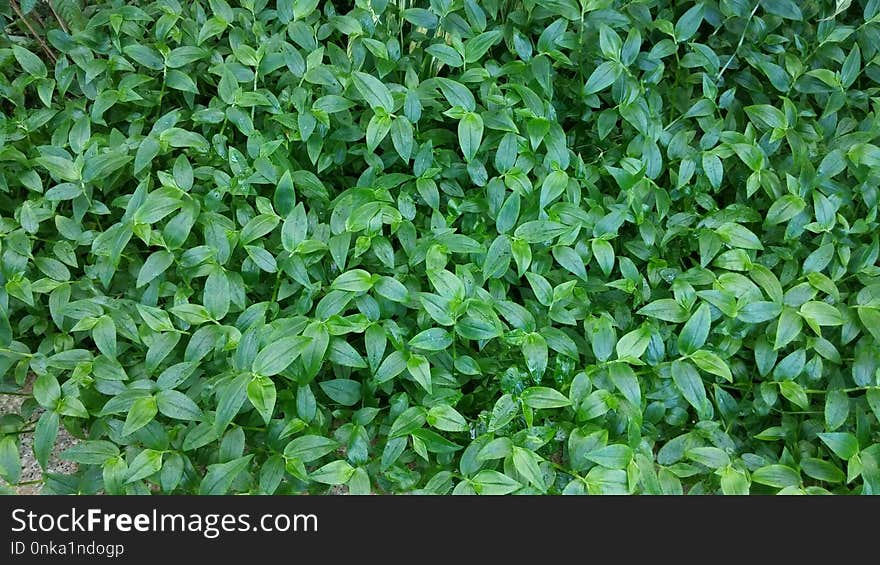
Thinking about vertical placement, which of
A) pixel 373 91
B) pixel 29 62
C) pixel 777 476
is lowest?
pixel 777 476

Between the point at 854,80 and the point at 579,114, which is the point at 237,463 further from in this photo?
the point at 854,80

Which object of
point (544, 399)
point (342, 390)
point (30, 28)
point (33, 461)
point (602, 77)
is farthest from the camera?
point (30, 28)

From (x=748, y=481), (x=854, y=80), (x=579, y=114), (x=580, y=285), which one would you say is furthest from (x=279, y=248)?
(x=854, y=80)

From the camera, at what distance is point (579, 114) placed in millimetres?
2543

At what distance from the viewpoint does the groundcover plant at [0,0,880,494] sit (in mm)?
1881

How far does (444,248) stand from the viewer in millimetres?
2049

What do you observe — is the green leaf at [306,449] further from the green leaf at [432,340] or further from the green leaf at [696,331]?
the green leaf at [696,331]

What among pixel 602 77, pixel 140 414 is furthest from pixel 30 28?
pixel 602 77

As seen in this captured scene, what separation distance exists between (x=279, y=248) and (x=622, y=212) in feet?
3.15

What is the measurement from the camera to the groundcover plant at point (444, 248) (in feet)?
6.17

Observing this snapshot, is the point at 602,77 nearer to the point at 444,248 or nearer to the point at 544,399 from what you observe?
the point at 444,248

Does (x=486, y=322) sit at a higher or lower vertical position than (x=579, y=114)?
lower

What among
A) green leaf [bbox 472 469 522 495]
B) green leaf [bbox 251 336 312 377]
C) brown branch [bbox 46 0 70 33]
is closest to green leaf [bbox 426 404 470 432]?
green leaf [bbox 472 469 522 495]

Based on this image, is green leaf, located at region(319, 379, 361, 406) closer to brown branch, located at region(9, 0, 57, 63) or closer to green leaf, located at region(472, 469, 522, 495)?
green leaf, located at region(472, 469, 522, 495)
